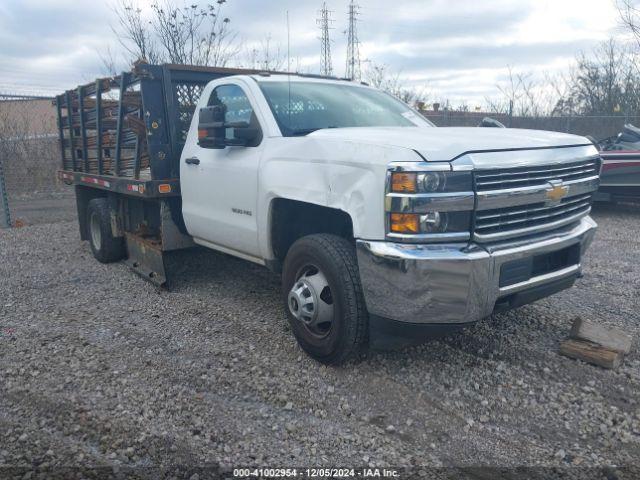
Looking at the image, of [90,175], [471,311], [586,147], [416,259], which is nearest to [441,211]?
[416,259]

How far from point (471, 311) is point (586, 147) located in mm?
1624

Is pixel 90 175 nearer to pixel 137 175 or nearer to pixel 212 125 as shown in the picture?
pixel 137 175

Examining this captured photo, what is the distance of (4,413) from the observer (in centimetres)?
332

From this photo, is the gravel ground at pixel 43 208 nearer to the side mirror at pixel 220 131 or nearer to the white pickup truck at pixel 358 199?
the white pickup truck at pixel 358 199

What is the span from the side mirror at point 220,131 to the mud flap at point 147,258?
5.72 feet

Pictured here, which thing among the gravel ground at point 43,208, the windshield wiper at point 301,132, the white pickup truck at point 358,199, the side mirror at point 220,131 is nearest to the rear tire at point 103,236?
the white pickup truck at point 358,199

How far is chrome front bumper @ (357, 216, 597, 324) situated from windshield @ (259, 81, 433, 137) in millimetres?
1439

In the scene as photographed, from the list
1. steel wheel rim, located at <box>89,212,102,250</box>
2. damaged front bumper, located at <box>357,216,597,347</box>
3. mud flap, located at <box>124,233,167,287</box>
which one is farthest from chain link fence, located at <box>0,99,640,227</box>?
damaged front bumper, located at <box>357,216,597,347</box>

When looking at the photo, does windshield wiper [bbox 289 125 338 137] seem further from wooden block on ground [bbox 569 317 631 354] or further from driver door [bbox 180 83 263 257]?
wooden block on ground [bbox 569 317 631 354]

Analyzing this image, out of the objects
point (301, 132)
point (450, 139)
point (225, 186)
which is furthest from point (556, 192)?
point (225, 186)

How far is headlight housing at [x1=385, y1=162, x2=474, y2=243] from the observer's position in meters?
3.08

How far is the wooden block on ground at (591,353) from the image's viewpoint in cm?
375

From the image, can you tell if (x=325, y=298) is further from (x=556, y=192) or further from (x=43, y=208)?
(x=43, y=208)

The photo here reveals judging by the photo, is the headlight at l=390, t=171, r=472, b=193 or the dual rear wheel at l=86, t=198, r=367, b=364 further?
the dual rear wheel at l=86, t=198, r=367, b=364
